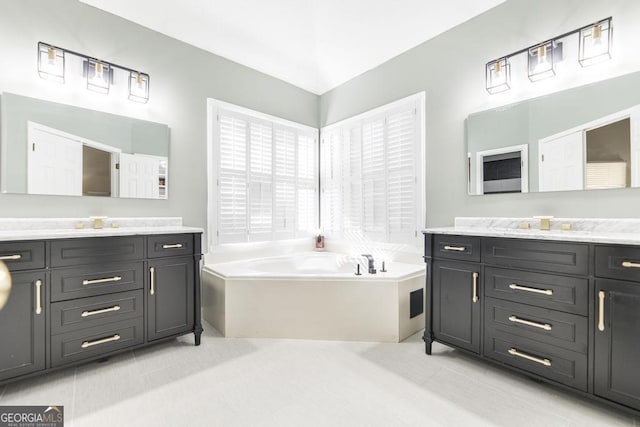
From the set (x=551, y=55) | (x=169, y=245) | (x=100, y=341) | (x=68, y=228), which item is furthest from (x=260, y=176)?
(x=551, y=55)

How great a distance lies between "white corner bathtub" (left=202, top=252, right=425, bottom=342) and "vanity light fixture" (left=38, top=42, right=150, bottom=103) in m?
1.94

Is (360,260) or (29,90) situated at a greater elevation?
(29,90)

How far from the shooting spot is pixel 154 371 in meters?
2.07

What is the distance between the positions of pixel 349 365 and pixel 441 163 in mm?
2055

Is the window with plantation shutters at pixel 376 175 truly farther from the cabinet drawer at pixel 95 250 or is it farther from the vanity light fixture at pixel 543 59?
the cabinet drawer at pixel 95 250

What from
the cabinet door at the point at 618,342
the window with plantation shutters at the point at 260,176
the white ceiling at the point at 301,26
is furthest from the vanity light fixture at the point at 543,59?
the window with plantation shutters at the point at 260,176

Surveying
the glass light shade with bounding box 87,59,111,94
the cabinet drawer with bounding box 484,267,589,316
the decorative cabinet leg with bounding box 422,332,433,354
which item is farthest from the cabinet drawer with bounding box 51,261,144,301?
the cabinet drawer with bounding box 484,267,589,316

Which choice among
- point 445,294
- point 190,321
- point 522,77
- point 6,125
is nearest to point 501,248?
point 445,294

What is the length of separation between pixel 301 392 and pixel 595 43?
10.1 ft

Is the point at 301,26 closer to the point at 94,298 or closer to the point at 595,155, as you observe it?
the point at 595,155

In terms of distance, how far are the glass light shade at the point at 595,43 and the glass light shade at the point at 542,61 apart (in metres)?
0.16

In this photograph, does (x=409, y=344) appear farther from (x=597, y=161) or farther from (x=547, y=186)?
(x=597, y=161)

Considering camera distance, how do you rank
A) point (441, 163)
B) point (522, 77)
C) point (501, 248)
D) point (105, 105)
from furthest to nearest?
1. point (441, 163)
2. point (105, 105)
3. point (522, 77)
4. point (501, 248)

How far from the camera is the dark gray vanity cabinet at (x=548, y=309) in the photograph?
150 centimetres
